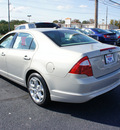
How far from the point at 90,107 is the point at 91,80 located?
2.78ft

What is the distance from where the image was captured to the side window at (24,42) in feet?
11.5

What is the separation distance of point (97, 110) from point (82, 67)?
3.44ft

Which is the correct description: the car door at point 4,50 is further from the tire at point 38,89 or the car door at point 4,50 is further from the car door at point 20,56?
the tire at point 38,89

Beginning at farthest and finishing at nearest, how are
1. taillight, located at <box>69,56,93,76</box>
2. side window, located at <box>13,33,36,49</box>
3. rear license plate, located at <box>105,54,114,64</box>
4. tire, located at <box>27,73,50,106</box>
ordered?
side window, located at <box>13,33,36,49</box> < tire, located at <box>27,73,50,106</box> < rear license plate, located at <box>105,54,114,64</box> < taillight, located at <box>69,56,93,76</box>

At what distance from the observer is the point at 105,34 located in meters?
10.2

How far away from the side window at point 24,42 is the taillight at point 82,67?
3.86ft

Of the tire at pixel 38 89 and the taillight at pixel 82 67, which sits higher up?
the taillight at pixel 82 67

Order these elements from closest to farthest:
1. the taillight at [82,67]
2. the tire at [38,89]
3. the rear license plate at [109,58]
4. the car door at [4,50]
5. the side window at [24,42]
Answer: the taillight at [82,67], the rear license plate at [109,58], the tire at [38,89], the side window at [24,42], the car door at [4,50]

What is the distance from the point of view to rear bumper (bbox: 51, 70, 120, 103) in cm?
264

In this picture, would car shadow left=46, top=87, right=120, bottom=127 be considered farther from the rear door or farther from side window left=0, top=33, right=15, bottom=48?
side window left=0, top=33, right=15, bottom=48

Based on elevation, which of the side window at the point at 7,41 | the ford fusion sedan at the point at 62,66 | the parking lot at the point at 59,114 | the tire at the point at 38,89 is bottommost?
the parking lot at the point at 59,114

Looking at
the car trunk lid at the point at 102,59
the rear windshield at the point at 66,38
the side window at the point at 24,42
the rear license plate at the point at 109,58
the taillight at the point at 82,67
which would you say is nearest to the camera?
the taillight at the point at 82,67

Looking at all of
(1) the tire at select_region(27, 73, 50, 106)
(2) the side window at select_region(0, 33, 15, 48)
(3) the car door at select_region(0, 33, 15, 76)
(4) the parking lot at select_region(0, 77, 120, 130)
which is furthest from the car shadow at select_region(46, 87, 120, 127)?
(2) the side window at select_region(0, 33, 15, 48)

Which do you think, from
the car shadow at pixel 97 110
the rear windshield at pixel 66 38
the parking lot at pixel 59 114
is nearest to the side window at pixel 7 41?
the rear windshield at pixel 66 38
